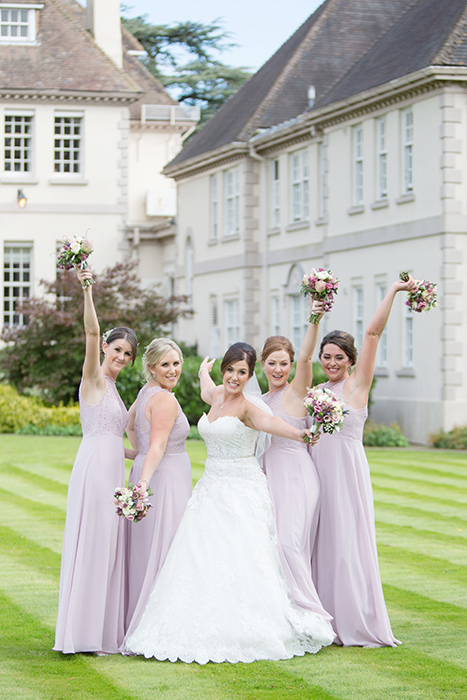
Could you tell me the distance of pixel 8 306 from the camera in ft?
133

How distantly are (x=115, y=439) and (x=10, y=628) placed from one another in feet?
5.76

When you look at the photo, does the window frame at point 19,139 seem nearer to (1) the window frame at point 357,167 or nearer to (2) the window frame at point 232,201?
(2) the window frame at point 232,201

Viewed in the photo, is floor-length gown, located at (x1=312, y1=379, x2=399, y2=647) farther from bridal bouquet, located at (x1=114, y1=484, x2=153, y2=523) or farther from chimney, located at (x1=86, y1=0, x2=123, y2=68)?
chimney, located at (x1=86, y1=0, x2=123, y2=68)

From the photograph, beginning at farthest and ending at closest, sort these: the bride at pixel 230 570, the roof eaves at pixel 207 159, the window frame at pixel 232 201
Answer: the window frame at pixel 232 201, the roof eaves at pixel 207 159, the bride at pixel 230 570

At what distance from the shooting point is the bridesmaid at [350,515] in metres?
8.50

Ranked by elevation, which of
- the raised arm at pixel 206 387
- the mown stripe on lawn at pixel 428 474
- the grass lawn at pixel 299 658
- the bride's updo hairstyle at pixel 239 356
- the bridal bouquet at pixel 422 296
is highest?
the bridal bouquet at pixel 422 296

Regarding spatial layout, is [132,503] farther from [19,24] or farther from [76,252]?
[19,24]

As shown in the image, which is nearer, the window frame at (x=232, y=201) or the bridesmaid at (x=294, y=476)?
the bridesmaid at (x=294, y=476)

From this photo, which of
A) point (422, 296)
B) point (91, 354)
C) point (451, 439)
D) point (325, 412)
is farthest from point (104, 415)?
point (451, 439)

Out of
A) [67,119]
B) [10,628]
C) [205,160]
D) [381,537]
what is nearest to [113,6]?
[67,119]

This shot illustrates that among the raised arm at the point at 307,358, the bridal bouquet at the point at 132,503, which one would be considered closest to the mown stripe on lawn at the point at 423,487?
the raised arm at the point at 307,358

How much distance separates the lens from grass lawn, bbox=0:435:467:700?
739 cm

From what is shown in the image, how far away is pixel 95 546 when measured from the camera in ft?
27.5

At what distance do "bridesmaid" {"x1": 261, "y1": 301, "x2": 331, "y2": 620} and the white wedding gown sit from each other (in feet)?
Result: 0.27
